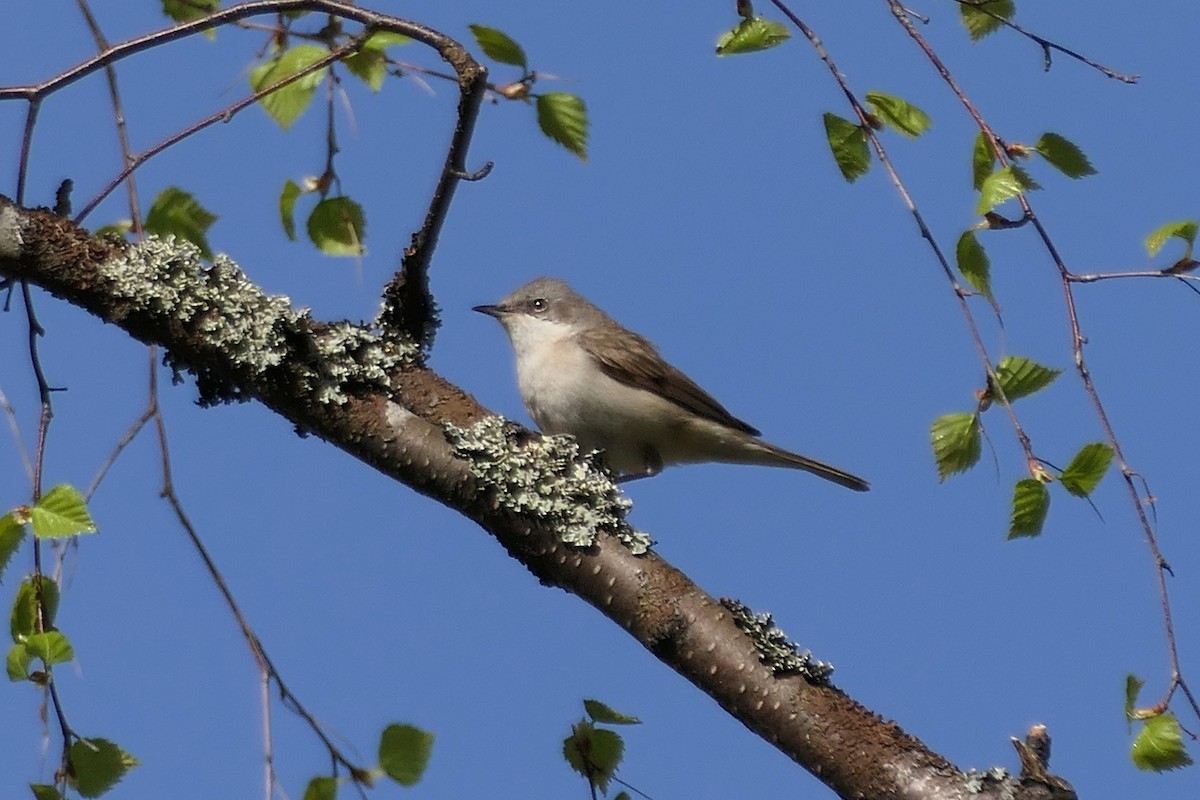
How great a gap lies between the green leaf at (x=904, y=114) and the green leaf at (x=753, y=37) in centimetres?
31

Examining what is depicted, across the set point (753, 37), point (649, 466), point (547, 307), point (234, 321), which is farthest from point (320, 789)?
point (547, 307)

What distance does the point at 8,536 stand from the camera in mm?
3162

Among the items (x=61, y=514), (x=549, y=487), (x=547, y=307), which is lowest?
(x=61, y=514)

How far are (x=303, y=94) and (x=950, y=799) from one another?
105 inches

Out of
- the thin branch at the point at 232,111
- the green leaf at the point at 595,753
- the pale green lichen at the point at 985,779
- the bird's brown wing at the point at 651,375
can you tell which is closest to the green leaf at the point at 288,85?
the thin branch at the point at 232,111

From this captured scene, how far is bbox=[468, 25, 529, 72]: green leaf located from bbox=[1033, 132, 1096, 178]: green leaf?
1.38 metres

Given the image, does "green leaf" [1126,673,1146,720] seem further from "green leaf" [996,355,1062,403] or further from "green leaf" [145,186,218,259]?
"green leaf" [145,186,218,259]

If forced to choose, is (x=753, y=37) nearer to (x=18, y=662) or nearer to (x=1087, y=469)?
(x=1087, y=469)

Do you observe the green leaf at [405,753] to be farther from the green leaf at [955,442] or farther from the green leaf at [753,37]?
the green leaf at [753,37]

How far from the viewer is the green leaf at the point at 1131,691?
123 inches

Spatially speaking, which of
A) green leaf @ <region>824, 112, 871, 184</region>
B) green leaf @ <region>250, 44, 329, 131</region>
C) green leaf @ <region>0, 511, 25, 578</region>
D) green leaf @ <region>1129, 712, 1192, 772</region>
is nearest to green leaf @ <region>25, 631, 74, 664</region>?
green leaf @ <region>0, 511, 25, 578</region>

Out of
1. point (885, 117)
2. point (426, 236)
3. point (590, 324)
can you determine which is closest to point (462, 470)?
point (426, 236)

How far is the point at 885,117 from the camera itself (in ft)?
11.5

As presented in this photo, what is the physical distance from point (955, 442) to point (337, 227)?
219 cm
